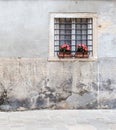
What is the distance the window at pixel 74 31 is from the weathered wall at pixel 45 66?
0.52ft

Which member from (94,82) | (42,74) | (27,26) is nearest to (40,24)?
(27,26)

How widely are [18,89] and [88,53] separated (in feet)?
6.78

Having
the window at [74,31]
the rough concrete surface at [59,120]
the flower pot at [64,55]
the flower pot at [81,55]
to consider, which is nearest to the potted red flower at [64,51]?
the flower pot at [64,55]

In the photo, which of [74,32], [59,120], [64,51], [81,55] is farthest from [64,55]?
[59,120]

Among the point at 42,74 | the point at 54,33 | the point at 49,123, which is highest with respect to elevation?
the point at 54,33

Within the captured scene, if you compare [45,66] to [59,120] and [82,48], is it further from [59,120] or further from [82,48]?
[59,120]

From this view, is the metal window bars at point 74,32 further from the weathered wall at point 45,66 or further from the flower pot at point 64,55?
the weathered wall at point 45,66

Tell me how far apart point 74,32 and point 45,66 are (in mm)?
1217

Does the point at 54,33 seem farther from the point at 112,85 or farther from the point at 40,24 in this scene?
the point at 112,85

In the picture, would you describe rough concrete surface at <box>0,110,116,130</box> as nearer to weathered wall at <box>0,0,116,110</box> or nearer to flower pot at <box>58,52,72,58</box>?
weathered wall at <box>0,0,116,110</box>

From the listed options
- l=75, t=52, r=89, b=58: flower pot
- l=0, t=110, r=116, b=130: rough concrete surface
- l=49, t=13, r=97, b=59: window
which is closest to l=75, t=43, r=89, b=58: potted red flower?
l=75, t=52, r=89, b=58: flower pot

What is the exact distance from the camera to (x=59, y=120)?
10805 millimetres

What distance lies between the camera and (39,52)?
1221 cm

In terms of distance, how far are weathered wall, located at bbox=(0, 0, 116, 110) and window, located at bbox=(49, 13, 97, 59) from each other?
0.16 meters
